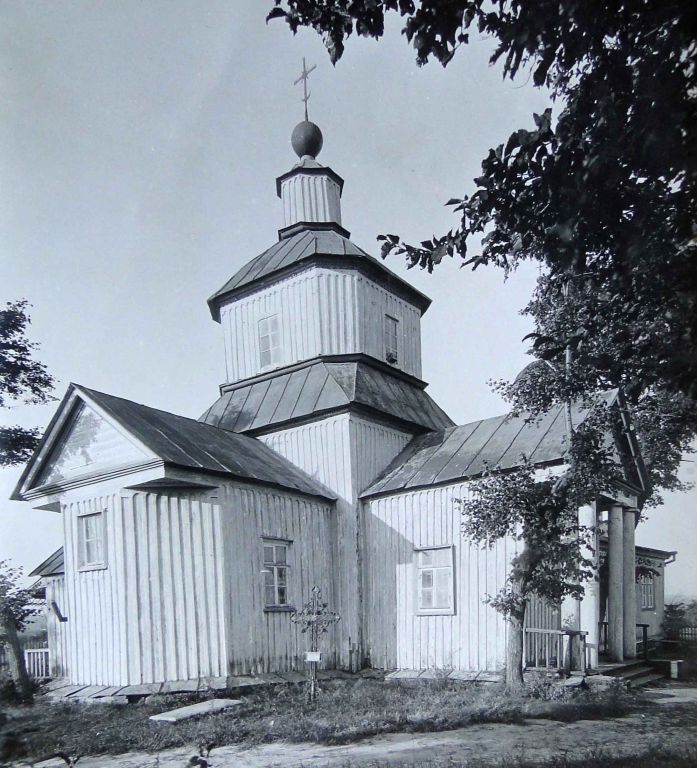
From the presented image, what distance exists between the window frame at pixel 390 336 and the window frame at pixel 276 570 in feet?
19.3

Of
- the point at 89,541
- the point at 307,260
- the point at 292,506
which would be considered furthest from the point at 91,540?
the point at 307,260

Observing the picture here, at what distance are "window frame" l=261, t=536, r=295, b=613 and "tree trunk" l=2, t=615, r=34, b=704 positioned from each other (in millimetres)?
4208

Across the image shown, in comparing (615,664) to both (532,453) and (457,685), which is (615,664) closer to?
(457,685)

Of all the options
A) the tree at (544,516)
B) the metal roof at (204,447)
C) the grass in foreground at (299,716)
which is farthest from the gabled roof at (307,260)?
the grass in foreground at (299,716)

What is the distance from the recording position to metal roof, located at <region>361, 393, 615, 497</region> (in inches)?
535

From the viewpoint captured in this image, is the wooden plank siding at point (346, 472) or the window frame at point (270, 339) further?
the window frame at point (270, 339)

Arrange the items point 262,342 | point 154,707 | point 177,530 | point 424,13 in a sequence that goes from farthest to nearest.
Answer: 1. point 262,342
2. point 177,530
3. point 154,707
4. point 424,13

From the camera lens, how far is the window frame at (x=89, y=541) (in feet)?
40.6

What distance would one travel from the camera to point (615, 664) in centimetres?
1265

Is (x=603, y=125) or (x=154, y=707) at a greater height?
(x=603, y=125)

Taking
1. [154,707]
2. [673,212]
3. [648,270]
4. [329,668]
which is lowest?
[329,668]

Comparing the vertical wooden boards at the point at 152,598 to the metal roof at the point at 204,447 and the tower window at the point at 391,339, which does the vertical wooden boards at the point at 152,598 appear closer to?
the metal roof at the point at 204,447

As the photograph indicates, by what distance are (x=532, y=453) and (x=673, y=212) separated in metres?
8.11

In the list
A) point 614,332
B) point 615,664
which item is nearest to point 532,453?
point 615,664
